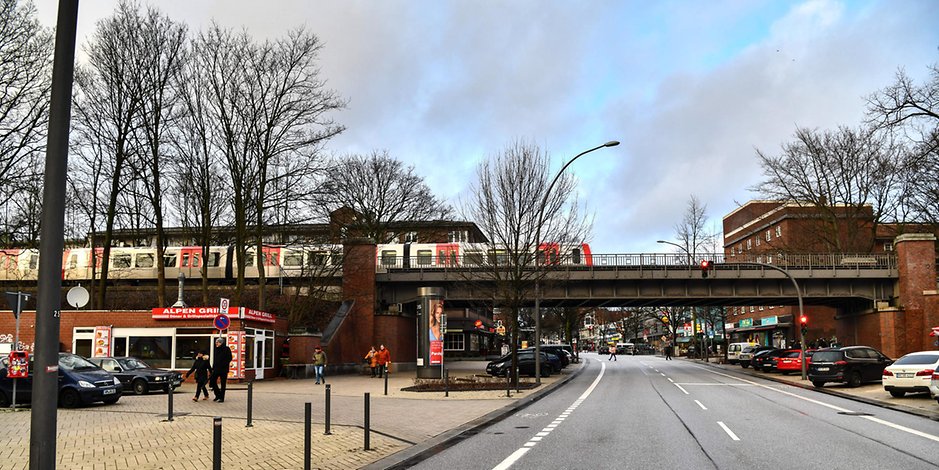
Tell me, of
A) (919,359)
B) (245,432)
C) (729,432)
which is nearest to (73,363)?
(245,432)

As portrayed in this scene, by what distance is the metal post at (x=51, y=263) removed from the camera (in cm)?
583

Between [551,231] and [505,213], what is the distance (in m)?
2.03

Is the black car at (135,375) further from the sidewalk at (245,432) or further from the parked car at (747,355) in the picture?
the parked car at (747,355)

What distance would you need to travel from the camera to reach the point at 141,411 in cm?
1730

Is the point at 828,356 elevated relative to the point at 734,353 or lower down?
elevated

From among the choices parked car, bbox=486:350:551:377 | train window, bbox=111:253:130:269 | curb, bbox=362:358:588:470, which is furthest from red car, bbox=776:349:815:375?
train window, bbox=111:253:130:269

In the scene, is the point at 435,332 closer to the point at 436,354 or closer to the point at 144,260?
the point at 436,354

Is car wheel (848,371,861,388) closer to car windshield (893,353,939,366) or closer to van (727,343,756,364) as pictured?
car windshield (893,353,939,366)

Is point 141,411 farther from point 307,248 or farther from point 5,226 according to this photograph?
point 307,248

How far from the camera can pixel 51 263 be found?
19.5ft

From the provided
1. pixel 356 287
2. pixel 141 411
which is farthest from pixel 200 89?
pixel 141 411

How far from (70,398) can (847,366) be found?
2631 centimetres

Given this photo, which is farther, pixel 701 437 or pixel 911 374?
pixel 911 374

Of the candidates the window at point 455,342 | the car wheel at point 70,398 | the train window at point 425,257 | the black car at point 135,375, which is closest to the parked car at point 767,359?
the train window at point 425,257
